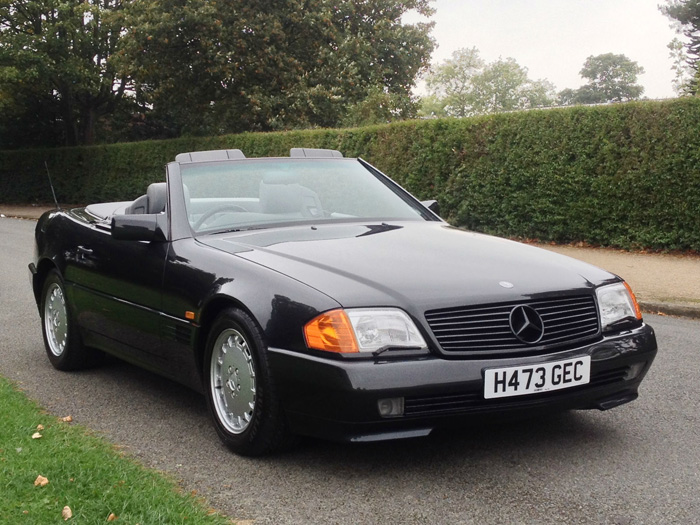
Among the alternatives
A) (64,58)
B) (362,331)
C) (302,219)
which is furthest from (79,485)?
(64,58)

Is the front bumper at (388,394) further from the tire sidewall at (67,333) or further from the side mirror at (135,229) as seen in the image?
the tire sidewall at (67,333)

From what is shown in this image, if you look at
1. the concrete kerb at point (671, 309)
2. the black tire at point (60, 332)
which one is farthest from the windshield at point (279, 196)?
the concrete kerb at point (671, 309)

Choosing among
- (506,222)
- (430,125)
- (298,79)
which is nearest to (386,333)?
(506,222)

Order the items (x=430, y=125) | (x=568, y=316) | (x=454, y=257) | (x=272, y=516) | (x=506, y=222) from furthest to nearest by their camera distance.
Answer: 1. (x=430, y=125)
2. (x=506, y=222)
3. (x=454, y=257)
4. (x=568, y=316)
5. (x=272, y=516)

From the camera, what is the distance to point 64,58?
33.9 m

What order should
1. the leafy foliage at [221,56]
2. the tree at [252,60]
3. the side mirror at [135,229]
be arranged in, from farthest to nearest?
1. the leafy foliage at [221,56]
2. the tree at [252,60]
3. the side mirror at [135,229]

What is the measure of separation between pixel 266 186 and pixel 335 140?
52.6ft

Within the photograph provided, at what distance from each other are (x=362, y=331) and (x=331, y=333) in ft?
0.43

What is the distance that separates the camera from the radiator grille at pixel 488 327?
383 centimetres

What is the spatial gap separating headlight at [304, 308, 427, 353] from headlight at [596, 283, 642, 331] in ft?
3.46

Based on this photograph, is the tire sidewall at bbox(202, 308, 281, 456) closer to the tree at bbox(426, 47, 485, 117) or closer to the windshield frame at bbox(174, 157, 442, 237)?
the windshield frame at bbox(174, 157, 442, 237)

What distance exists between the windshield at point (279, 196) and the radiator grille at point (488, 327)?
5.19ft

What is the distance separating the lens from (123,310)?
5285 millimetres

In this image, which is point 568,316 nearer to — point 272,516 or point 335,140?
point 272,516
